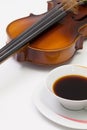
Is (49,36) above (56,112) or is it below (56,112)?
above

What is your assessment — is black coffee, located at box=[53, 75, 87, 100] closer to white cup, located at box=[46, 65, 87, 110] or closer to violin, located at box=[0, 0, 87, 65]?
white cup, located at box=[46, 65, 87, 110]

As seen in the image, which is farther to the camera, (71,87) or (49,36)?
(49,36)

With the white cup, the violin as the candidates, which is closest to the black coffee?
the white cup

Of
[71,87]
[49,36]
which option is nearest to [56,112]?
[71,87]

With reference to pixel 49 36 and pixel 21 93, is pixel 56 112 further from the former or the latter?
pixel 49 36

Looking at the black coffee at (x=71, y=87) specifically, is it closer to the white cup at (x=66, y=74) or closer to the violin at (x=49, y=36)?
the white cup at (x=66, y=74)

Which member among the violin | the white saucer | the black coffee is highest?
the violin
